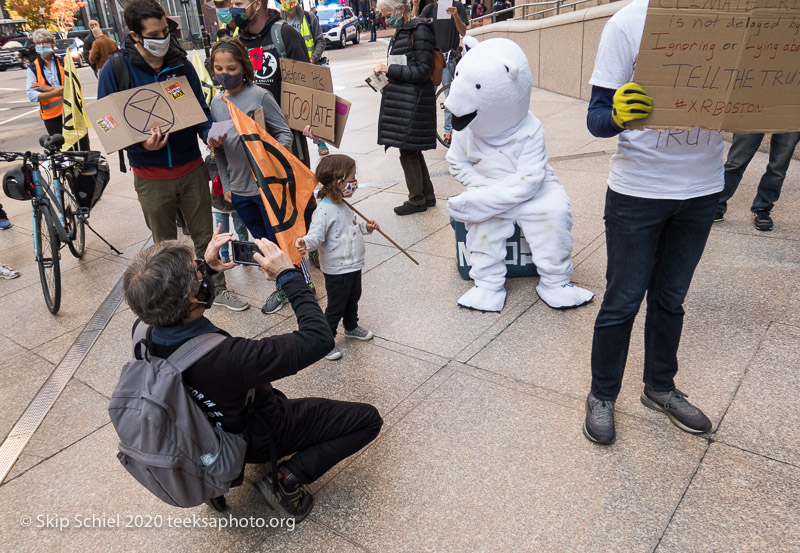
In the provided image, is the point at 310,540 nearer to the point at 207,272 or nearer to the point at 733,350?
the point at 207,272

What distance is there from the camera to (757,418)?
2.71 metres

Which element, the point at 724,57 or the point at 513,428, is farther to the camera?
the point at 513,428

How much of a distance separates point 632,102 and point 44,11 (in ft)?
167

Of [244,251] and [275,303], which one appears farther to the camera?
[275,303]

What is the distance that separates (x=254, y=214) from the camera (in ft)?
14.1

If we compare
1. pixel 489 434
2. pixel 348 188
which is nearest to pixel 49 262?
pixel 348 188

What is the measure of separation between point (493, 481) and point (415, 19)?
4085mm

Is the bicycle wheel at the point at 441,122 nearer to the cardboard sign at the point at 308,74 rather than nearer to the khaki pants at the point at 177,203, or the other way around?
the cardboard sign at the point at 308,74

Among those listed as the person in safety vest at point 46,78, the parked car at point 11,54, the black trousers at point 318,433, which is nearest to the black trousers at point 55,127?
the person in safety vest at point 46,78

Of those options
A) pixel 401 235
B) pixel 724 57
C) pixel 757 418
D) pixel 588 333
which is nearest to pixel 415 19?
pixel 401 235

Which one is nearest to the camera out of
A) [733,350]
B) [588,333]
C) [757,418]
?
[757,418]

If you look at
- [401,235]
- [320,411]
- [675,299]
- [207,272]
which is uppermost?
[207,272]

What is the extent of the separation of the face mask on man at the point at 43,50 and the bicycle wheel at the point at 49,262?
10.4 ft

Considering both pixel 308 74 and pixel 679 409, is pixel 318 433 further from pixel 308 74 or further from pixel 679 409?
pixel 308 74
